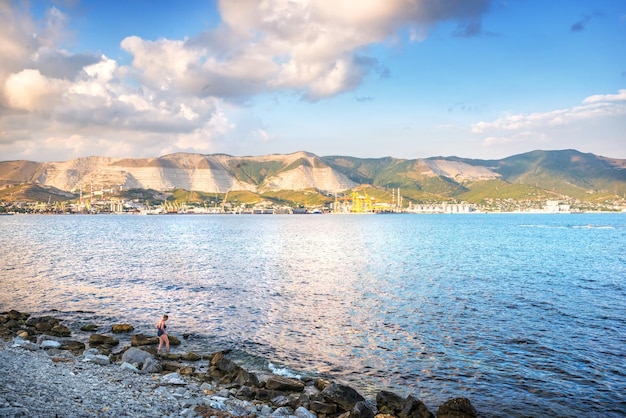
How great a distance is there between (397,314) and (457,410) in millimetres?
15206

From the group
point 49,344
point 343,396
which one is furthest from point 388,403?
point 49,344

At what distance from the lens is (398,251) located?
75.6 m

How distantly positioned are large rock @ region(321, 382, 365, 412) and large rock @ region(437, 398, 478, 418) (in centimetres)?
296

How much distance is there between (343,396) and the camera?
16.2 meters

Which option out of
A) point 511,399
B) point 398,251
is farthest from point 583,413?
point 398,251

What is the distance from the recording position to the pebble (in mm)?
12164

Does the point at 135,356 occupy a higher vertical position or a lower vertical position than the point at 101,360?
lower

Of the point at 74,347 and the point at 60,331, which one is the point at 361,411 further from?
the point at 60,331

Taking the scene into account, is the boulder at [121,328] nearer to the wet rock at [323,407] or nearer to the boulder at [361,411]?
the wet rock at [323,407]

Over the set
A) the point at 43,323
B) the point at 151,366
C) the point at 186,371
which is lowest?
the point at 43,323

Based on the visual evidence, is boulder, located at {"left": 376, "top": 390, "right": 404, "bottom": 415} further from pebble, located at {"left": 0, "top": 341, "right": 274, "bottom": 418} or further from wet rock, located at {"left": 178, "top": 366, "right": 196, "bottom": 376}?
wet rock, located at {"left": 178, "top": 366, "right": 196, "bottom": 376}

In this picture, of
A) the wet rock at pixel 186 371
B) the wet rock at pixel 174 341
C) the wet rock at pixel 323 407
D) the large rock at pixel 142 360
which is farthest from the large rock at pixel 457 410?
the wet rock at pixel 174 341

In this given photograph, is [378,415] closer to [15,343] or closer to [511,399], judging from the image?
[511,399]

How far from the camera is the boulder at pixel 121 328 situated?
26612 mm
